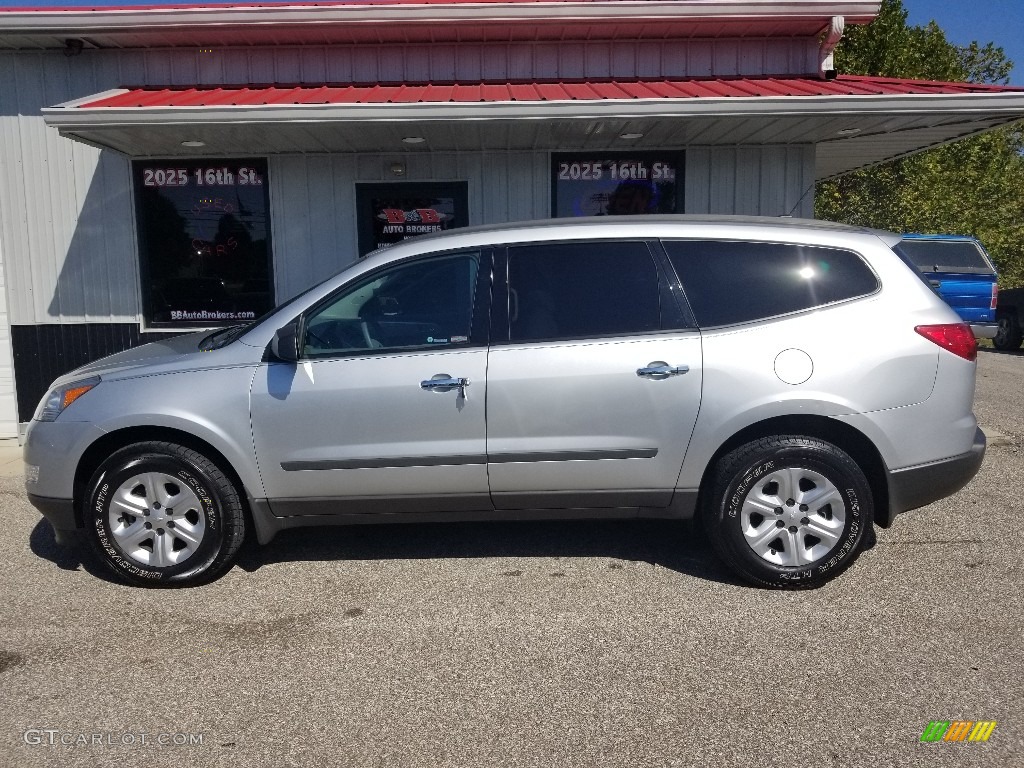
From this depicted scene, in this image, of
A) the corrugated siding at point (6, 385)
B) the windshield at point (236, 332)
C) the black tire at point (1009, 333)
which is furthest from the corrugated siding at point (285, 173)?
the black tire at point (1009, 333)

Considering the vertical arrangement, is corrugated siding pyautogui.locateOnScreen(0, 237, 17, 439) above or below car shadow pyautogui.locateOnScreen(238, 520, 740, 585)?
above

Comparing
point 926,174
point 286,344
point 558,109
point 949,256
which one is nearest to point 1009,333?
point 949,256

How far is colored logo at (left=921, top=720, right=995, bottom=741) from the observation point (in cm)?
298

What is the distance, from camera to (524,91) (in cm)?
740

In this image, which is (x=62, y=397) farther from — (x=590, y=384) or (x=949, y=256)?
(x=949, y=256)

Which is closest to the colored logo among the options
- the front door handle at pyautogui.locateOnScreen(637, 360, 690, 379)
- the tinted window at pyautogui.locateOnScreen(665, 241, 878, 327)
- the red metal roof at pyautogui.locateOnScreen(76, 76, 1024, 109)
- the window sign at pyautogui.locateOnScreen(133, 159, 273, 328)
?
the front door handle at pyautogui.locateOnScreen(637, 360, 690, 379)

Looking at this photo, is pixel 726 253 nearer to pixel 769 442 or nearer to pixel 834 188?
pixel 769 442

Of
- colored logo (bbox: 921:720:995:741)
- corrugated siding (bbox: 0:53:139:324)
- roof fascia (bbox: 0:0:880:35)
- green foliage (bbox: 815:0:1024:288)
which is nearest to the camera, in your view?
colored logo (bbox: 921:720:995:741)

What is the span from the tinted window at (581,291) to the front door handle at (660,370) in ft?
0.67

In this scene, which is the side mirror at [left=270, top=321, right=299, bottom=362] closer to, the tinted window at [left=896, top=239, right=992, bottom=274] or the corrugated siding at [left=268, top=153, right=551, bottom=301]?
the corrugated siding at [left=268, top=153, right=551, bottom=301]

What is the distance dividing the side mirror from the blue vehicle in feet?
40.4

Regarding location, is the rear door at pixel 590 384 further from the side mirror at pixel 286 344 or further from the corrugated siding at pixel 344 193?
the corrugated siding at pixel 344 193

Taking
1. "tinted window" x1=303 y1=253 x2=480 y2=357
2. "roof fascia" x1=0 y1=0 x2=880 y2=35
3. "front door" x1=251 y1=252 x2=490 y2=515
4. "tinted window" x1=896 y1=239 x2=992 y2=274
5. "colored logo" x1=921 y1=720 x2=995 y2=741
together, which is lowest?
"colored logo" x1=921 y1=720 x2=995 y2=741

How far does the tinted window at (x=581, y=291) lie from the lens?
14.1ft
